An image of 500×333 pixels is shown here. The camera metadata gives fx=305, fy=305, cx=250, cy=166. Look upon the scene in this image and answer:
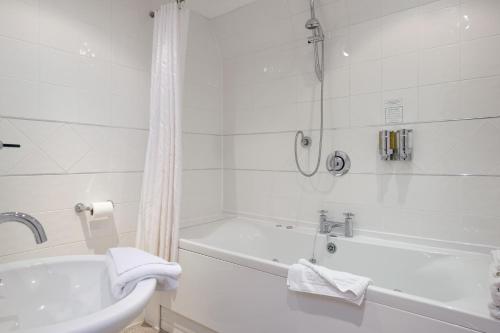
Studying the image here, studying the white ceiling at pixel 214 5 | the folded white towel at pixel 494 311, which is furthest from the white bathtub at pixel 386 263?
the white ceiling at pixel 214 5

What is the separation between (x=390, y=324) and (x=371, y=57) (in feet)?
5.32

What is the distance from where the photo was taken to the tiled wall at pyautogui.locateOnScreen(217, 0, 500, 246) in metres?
1.72

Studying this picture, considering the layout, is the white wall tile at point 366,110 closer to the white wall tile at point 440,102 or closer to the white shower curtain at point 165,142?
the white wall tile at point 440,102

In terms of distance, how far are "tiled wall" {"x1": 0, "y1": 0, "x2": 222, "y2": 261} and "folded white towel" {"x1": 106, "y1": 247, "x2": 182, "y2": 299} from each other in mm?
780

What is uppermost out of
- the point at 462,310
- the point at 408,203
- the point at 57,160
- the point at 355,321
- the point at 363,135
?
the point at 363,135

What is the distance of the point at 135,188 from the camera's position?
2.18 m

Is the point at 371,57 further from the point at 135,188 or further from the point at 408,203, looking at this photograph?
the point at 135,188

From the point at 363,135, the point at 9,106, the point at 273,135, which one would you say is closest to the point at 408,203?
the point at 363,135

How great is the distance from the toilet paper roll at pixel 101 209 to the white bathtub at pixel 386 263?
20.5 inches

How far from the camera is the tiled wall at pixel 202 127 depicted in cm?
257

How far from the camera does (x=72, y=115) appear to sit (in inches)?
72.2

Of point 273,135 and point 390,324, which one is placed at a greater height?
point 273,135

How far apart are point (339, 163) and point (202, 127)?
1227 millimetres

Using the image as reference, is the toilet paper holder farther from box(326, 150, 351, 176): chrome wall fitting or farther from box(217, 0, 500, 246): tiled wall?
box(326, 150, 351, 176): chrome wall fitting
